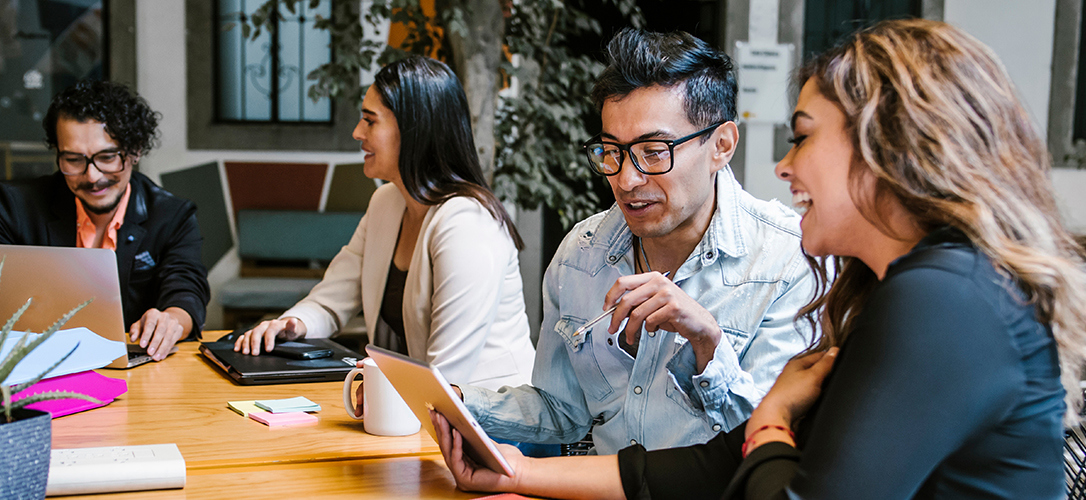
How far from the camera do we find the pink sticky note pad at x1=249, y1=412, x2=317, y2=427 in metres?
1.40

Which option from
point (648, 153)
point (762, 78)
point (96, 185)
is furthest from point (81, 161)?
point (762, 78)

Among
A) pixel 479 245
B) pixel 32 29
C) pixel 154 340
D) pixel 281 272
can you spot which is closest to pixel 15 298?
pixel 154 340

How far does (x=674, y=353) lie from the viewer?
4.76 ft

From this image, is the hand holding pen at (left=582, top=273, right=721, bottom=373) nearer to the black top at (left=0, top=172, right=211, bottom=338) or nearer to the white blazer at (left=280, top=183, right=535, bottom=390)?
the white blazer at (left=280, top=183, right=535, bottom=390)

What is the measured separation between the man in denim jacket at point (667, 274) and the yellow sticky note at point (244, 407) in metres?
0.39

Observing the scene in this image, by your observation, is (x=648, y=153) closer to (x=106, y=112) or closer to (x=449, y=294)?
(x=449, y=294)

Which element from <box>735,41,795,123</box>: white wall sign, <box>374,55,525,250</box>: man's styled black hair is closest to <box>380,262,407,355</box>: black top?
<box>374,55,525,250</box>: man's styled black hair

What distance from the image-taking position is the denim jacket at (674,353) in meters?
1.43

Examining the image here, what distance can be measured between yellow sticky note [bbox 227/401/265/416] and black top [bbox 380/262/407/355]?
782 millimetres

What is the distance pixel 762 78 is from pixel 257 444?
4350 mm

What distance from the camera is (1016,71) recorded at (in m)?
5.15

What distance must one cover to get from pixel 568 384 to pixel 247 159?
4617 millimetres

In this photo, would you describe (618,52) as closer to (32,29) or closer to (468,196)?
(468,196)

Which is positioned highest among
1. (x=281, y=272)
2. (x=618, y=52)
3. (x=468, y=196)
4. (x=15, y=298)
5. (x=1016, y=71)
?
(x=1016, y=71)
